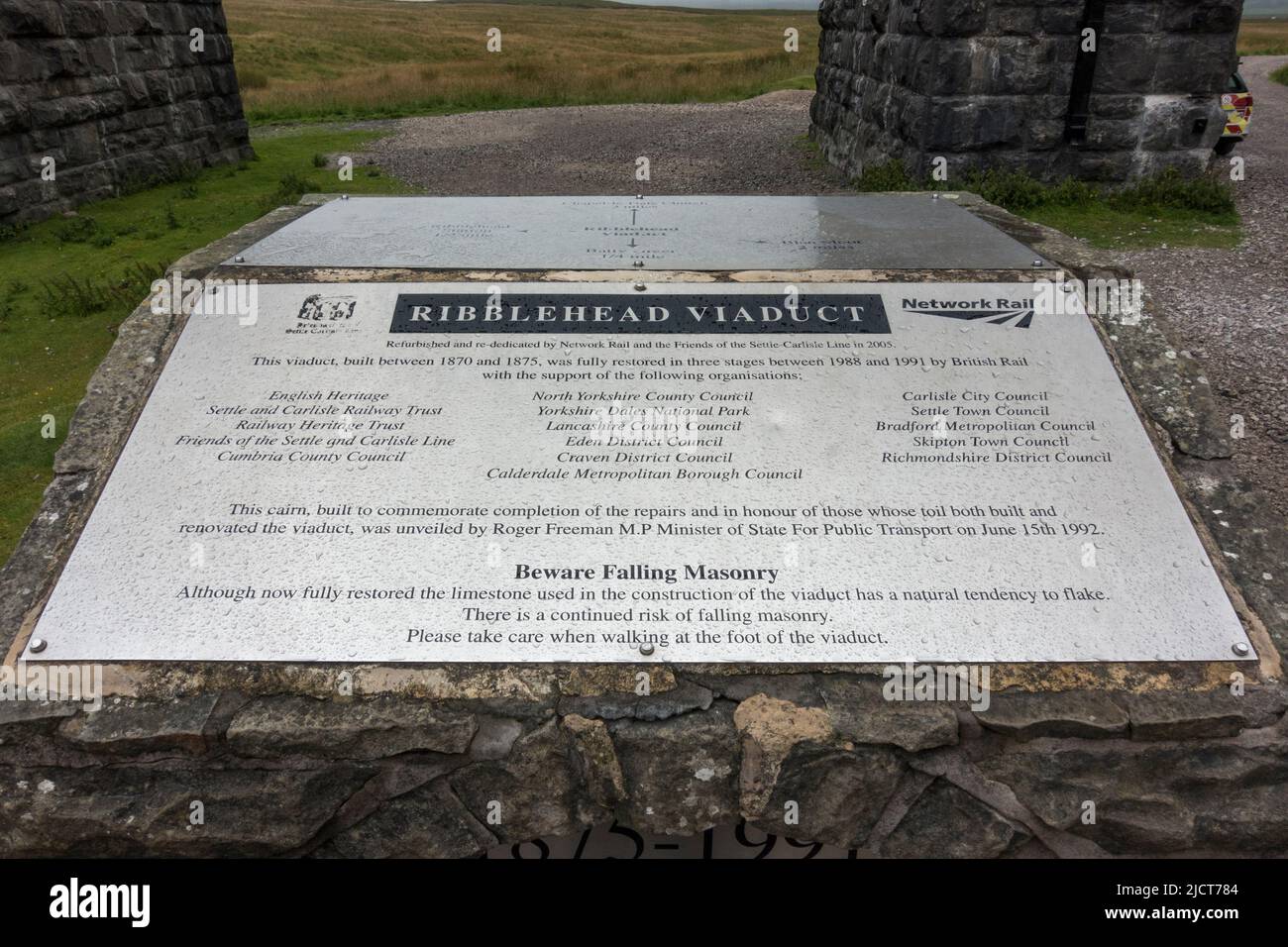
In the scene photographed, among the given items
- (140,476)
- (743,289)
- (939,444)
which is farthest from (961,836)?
(140,476)

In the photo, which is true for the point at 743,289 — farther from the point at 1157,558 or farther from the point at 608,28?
the point at 608,28

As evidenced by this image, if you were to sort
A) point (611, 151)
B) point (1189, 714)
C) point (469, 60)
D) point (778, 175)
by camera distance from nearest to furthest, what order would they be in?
point (1189, 714), point (778, 175), point (611, 151), point (469, 60)

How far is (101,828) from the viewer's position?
7.56 ft

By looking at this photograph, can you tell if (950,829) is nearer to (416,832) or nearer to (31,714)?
(416,832)

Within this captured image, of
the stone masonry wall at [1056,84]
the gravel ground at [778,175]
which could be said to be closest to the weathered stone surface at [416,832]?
the gravel ground at [778,175]

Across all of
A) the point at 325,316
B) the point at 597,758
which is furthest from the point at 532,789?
the point at 325,316

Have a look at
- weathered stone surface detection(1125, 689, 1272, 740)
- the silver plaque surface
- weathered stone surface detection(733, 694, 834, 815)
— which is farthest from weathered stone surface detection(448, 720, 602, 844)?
weathered stone surface detection(1125, 689, 1272, 740)

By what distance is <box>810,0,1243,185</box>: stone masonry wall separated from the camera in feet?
25.3

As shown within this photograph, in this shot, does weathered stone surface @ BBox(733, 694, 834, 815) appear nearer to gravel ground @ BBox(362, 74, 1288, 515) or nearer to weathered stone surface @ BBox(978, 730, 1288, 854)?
weathered stone surface @ BBox(978, 730, 1288, 854)

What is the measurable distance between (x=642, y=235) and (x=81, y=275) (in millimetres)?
6322

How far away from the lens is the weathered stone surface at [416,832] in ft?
7.84

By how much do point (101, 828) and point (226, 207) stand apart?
924 centimetres

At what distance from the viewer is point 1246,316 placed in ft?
19.4

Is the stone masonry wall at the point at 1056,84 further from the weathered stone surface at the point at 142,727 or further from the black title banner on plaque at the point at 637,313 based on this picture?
the weathered stone surface at the point at 142,727
